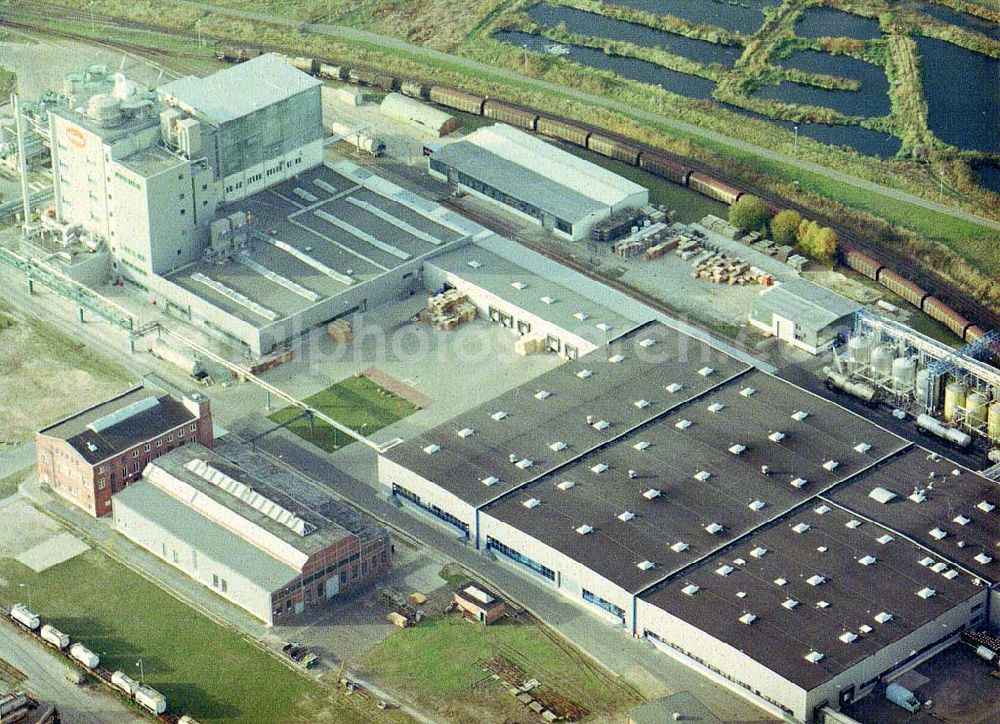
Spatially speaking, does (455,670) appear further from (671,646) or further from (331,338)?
(331,338)

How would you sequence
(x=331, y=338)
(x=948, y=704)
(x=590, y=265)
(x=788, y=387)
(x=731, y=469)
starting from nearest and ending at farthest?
1. (x=948, y=704)
2. (x=731, y=469)
3. (x=788, y=387)
4. (x=331, y=338)
5. (x=590, y=265)

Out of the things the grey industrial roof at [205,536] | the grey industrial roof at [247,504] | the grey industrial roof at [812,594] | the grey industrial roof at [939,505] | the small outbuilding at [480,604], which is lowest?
the small outbuilding at [480,604]

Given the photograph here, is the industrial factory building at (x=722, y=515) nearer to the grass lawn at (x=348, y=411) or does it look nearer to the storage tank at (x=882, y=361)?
the grass lawn at (x=348, y=411)

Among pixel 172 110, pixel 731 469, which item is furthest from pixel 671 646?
pixel 172 110

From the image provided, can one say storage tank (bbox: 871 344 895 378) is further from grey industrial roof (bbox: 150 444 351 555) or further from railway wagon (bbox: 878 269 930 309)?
grey industrial roof (bbox: 150 444 351 555)

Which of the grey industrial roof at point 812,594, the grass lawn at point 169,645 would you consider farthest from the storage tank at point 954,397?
the grass lawn at point 169,645

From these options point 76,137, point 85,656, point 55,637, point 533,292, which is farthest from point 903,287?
point 55,637
